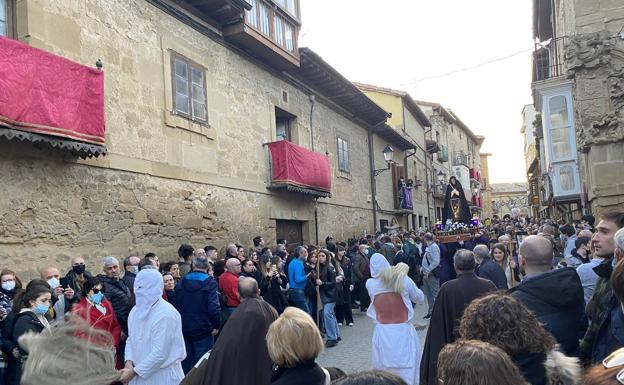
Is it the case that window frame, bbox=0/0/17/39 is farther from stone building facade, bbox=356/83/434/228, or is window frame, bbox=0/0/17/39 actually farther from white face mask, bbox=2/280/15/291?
stone building facade, bbox=356/83/434/228

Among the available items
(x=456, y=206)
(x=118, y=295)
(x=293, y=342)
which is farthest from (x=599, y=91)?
(x=293, y=342)

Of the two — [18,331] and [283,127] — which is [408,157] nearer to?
[283,127]

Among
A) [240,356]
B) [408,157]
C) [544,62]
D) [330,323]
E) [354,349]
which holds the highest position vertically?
[544,62]

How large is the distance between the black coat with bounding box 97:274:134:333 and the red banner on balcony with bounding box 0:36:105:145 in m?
2.26

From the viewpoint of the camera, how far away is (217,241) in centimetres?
1127

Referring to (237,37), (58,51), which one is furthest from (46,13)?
(237,37)

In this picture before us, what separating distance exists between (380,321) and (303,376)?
271cm

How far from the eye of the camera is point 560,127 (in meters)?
16.0

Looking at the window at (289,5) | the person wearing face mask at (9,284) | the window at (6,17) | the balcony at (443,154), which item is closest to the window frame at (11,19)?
the window at (6,17)

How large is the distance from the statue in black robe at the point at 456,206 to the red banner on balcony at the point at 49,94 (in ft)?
27.8

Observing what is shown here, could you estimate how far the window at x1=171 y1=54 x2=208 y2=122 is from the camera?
411 inches

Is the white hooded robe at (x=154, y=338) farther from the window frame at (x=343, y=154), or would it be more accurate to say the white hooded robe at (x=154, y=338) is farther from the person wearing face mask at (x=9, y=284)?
the window frame at (x=343, y=154)

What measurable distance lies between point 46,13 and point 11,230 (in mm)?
3194

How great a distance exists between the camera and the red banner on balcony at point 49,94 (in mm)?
6617
